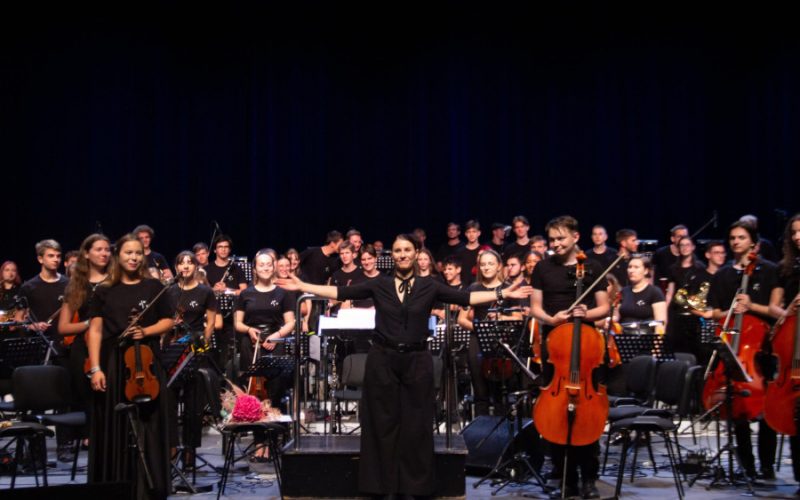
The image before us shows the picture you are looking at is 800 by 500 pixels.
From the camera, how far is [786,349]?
20.9 feet

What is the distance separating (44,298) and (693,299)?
6003 millimetres

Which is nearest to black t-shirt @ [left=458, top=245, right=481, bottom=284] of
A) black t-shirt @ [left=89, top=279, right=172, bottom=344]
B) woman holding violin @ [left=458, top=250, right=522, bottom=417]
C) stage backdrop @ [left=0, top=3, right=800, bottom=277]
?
stage backdrop @ [left=0, top=3, right=800, bottom=277]

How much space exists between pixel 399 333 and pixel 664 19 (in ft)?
32.6

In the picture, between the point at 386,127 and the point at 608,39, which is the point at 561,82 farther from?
the point at 386,127

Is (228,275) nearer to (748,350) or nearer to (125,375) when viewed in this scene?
(125,375)

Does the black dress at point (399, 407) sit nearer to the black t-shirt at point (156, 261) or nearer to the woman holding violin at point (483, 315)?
the woman holding violin at point (483, 315)

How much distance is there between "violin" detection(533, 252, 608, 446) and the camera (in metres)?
6.02

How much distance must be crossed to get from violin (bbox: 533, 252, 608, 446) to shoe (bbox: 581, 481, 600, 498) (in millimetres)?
423

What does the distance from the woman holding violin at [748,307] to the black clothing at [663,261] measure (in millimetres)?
4741

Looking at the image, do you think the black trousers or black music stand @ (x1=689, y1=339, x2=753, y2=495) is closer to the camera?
the black trousers

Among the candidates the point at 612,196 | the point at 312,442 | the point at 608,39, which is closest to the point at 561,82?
the point at 608,39

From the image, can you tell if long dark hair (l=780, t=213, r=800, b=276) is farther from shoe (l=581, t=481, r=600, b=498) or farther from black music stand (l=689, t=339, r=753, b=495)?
shoe (l=581, t=481, r=600, b=498)

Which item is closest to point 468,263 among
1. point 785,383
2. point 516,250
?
point 516,250

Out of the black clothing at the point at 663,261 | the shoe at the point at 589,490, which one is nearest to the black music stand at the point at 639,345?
the shoe at the point at 589,490
